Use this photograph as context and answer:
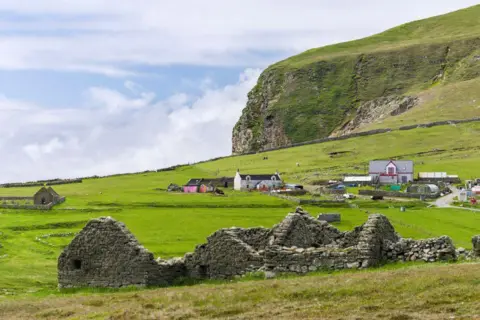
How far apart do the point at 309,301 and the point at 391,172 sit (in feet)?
448

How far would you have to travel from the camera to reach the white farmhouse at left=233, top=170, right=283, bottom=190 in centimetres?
15338

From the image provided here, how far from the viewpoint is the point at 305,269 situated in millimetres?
30156

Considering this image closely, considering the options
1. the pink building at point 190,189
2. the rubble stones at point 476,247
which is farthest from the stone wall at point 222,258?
the pink building at point 190,189

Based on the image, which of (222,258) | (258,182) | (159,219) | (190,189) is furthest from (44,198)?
(222,258)

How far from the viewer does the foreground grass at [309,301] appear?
21.3 metres

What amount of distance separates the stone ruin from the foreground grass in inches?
94.7

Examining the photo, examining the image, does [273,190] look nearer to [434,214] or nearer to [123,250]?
[434,214]

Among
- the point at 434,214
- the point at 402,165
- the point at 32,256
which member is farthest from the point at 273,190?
the point at 32,256

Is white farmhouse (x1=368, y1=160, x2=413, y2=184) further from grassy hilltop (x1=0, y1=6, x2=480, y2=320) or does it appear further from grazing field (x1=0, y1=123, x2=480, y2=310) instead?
grazing field (x1=0, y1=123, x2=480, y2=310)

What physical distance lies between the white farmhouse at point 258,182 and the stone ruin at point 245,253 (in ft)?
380

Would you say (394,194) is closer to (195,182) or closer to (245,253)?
(195,182)

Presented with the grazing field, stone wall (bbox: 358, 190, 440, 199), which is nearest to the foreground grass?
the grazing field

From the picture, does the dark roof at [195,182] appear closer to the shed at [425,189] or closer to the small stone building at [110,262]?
the shed at [425,189]

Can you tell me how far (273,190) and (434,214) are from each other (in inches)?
1866
